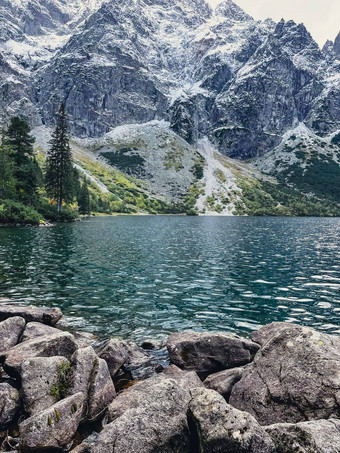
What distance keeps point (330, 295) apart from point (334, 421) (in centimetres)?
1968

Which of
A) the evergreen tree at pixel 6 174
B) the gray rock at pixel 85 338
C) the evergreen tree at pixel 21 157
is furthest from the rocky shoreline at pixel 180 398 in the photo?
the evergreen tree at pixel 21 157

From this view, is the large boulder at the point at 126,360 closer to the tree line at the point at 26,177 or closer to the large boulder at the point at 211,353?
the large boulder at the point at 211,353

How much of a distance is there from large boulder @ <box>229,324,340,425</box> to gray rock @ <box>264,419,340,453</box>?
4.56 ft

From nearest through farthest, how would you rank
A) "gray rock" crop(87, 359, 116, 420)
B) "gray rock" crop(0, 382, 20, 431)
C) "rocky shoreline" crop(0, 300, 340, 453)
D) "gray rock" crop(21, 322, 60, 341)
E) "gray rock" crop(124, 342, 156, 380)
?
"rocky shoreline" crop(0, 300, 340, 453)
"gray rock" crop(0, 382, 20, 431)
"gray rock" crop(87, 359, 116, 420)
"gray rock" crop(124, 342, 156, 380)
"gray rock" crop(21, 322, 60, 341)

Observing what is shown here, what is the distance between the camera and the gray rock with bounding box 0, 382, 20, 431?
8945mm

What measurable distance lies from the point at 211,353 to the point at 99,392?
4.76 m

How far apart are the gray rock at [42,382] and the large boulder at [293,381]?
5357 mm

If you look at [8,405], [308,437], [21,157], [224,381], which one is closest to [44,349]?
[8,405]

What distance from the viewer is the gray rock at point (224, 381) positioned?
34.6ft

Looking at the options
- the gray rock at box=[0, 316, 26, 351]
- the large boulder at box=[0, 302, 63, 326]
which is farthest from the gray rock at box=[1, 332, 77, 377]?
the large boulder at box=[0, 302, 63, 326]

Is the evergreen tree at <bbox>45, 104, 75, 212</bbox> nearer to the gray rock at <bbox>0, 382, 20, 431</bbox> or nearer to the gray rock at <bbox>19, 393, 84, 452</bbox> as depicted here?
the gray rock at <bbox>0, 382, 20, 431</bbox>

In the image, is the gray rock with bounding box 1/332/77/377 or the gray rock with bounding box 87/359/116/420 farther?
the gray rock with bounding box 1/332/77/377

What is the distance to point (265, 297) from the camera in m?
24.2

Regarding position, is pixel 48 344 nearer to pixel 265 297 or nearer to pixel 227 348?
pixel 227 348
